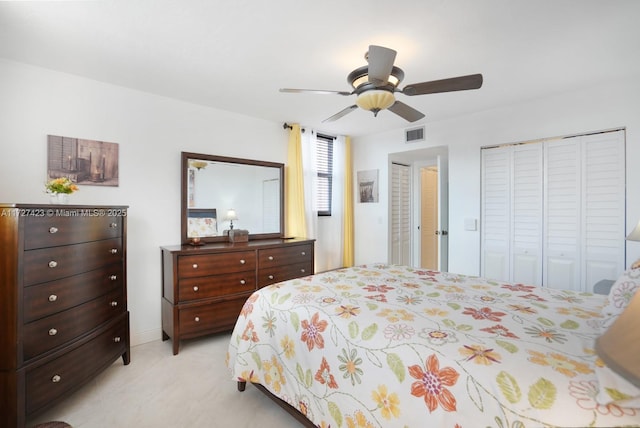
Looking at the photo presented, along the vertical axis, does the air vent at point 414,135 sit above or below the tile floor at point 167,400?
above

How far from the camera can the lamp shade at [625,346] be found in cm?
40

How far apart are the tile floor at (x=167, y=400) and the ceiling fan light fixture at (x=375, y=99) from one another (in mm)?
2155

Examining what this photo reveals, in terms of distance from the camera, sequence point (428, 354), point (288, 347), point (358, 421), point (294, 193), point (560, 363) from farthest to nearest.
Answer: point (294, 193) → point (288, 347) → point (358, 421) → point (428, 354) → point (560, 363)

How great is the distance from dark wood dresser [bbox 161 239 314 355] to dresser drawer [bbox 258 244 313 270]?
11mm

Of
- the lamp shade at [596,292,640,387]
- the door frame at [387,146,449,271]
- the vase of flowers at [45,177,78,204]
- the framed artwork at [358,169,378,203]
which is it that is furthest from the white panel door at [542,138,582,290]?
the vase of flowers at [45,177,78,204]

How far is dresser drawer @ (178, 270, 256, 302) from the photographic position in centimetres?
282

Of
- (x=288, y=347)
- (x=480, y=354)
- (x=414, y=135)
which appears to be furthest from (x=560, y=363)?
(x=414, y=135)

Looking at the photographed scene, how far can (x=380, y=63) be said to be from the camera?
178cm

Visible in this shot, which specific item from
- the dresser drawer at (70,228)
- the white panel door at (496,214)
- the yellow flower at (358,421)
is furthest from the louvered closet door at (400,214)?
the dresser drawer at (70,228)

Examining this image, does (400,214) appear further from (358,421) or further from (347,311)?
(358,421)

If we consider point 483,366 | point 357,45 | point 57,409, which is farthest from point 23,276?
point 357,45

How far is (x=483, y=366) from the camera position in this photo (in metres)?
1.09

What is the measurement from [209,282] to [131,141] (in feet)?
5.13

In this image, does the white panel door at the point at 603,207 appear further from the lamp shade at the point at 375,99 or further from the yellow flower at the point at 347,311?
the yellow flower at the point at 347,311
